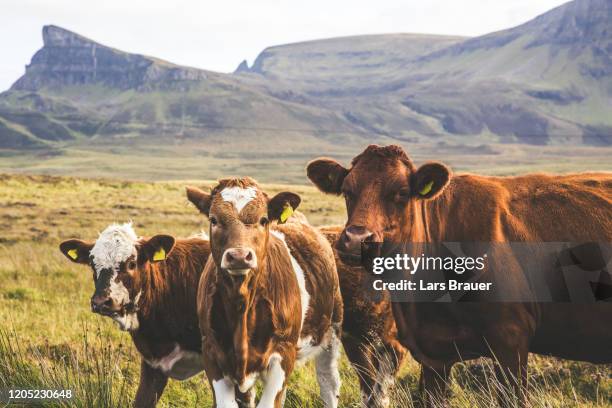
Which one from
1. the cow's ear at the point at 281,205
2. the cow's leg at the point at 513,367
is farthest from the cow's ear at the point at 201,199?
the cow's leg at the point at 513,367

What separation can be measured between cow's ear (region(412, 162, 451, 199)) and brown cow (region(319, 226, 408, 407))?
188cm

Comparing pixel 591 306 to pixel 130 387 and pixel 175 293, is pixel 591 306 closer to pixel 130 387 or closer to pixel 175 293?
pixel 175 293

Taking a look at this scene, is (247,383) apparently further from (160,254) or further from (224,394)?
(160,254)

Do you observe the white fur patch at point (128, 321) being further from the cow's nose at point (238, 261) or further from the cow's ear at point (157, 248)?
the cow's nose at point (238, 261)

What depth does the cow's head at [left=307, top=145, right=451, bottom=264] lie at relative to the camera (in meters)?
5.24

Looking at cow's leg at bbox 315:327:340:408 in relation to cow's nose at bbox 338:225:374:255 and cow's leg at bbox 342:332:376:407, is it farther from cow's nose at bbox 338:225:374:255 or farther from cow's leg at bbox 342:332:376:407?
cow's nose at bbox 338:225:374:255

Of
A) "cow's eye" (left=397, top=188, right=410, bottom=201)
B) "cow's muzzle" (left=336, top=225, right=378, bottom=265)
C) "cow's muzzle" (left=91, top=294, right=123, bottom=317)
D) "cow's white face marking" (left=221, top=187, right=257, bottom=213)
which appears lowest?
"cow's muzzle" (left=91, top=294, right=123, bottom=317)

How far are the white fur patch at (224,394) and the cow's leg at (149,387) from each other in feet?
4.34

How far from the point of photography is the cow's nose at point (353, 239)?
5.02 metres

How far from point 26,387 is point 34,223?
23.2 metres

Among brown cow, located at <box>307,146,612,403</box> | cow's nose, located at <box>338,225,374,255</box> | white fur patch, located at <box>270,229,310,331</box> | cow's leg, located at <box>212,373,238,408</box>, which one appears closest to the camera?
cow's nose, located at <box>338,225,374,255</box>

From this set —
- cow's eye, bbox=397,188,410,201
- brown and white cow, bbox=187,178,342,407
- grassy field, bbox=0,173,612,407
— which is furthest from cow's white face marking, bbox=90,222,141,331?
cow's eye, bbox=397,188,410,201

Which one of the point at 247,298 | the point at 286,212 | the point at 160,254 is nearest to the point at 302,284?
the point at 286,212

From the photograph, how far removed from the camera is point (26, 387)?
6.69 meters
